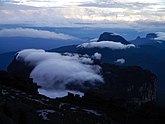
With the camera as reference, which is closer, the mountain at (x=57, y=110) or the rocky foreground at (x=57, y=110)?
the mountain at (x=57, y=110)

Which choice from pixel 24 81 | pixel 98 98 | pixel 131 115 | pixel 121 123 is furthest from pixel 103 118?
pixel 24 81

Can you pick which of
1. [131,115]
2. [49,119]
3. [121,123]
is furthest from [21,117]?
[131,115]

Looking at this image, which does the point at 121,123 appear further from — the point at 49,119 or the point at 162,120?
the point at 49,119

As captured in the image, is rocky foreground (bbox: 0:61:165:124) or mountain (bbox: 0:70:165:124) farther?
rocky foreground (bbox: 0:61:165:124)

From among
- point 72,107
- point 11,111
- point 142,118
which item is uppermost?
point 11,111

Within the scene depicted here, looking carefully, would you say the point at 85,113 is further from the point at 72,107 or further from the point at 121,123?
the point at 121,123

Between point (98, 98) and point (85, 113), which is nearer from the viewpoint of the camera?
point (85, 113)

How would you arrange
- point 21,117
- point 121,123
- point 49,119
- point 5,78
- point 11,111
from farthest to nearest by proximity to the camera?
point 5,78 → point 121,123 → point 49,119 → point 11,111 → point 21,117

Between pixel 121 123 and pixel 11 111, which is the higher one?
pixel 11 111

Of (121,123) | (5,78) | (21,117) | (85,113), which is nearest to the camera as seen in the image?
(21,117)
